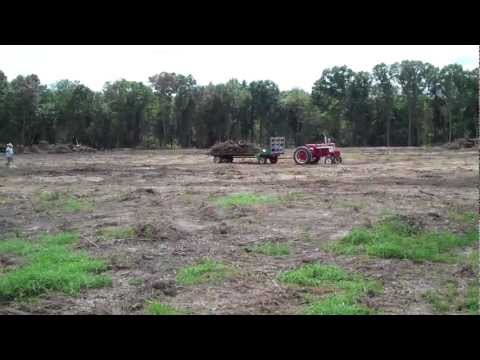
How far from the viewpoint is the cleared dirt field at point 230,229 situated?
578 cm

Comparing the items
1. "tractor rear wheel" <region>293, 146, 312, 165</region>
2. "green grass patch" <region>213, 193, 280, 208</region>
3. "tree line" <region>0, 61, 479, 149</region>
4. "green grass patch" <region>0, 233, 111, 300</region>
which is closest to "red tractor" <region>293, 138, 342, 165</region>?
"tractor rear wheel" <region>293, 146, 312, 165</region>

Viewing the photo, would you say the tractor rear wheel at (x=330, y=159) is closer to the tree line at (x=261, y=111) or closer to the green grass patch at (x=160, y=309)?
the green grass patch at (x=160, y=309)

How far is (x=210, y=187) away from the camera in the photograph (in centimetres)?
1783

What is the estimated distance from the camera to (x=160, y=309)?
17.5 feet

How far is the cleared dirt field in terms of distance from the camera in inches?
227

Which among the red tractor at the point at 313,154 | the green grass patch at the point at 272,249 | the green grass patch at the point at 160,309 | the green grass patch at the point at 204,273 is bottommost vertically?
the green grass patch at the point at 160,309

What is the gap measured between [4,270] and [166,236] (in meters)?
2.97

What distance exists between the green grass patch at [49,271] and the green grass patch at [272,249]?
96.6 inches

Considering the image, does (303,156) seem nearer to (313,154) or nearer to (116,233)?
(313,154)

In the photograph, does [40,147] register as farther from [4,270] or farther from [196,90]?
[4,270]

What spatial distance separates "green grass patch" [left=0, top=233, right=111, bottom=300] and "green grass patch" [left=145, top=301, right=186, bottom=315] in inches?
46.5

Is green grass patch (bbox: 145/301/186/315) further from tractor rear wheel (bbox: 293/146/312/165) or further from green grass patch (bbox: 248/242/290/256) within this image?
tractor rear wheel (bbox: 293/146/312/165)

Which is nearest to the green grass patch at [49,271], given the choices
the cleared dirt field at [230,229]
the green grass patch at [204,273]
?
the cleared dirt field at [230,229]
